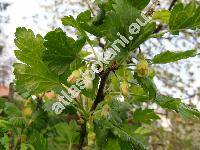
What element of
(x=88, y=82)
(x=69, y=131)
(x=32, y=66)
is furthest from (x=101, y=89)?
(x=69, y=131)

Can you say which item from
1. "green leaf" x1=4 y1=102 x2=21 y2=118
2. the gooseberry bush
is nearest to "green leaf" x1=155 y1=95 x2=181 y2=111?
the gooseberry bush

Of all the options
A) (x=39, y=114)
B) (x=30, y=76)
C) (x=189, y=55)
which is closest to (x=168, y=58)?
(x=189, y=55)

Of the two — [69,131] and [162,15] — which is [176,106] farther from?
[69,131]

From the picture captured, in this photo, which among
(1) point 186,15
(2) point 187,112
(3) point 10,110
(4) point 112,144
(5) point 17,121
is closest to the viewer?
(1) point 186,15

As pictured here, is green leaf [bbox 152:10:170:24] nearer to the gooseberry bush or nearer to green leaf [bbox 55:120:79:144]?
the gooseberry bush

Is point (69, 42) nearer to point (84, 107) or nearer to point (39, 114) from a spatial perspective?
point (84, 107)
